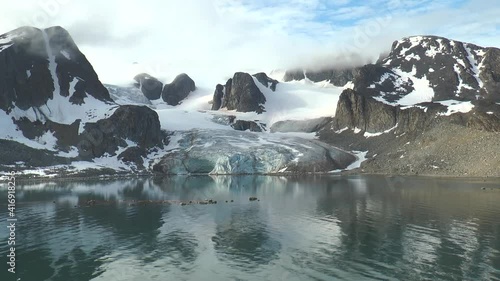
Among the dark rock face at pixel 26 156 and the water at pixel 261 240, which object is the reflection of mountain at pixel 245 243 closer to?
the water at pixel 261 240

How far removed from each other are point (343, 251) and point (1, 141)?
590 ft

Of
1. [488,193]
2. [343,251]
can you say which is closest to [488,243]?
[343,251]

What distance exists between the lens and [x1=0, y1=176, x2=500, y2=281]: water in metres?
37.5

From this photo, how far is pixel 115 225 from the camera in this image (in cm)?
6072

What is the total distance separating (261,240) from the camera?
50281mm

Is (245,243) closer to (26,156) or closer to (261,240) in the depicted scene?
(261,240)

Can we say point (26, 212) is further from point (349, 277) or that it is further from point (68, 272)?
point (349, 277)

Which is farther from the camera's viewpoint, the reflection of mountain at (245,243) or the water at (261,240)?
the reflection of mountain at (245,243)

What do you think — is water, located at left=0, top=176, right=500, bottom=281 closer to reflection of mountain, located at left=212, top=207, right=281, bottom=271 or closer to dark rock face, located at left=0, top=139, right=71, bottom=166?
reflection of mountain, located at left=212, top=207, right=281, bottom=271

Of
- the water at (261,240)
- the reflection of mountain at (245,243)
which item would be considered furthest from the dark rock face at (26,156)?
the reflection of mountain at (245,243)

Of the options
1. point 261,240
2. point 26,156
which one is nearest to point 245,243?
point 261,240

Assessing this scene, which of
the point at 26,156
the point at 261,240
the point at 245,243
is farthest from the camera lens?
the point at 26,156

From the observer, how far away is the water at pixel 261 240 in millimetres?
37469

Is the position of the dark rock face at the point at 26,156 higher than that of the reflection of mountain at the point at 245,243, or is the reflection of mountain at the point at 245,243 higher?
the dark rock face at the point at 26,156
